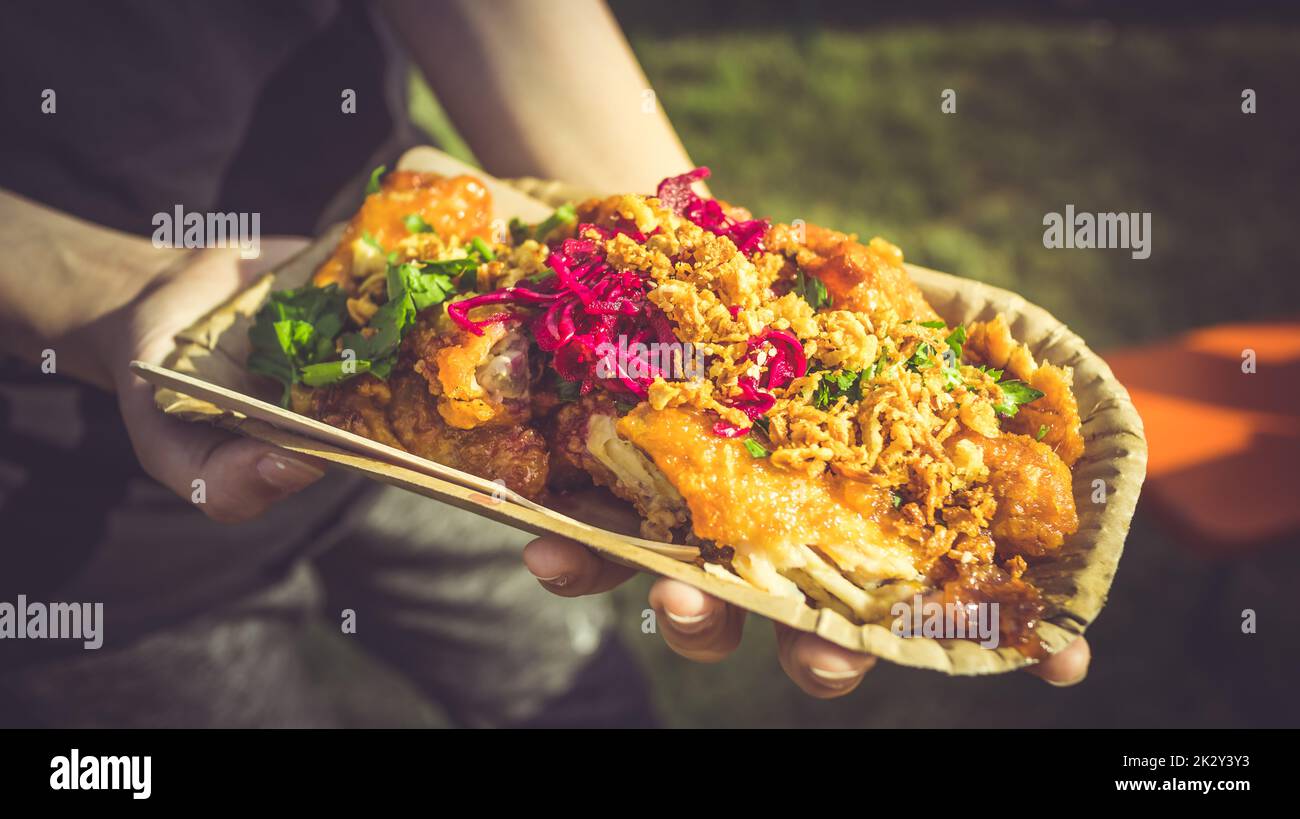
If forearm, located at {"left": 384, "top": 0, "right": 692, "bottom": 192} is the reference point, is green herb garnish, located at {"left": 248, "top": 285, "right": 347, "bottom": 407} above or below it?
below

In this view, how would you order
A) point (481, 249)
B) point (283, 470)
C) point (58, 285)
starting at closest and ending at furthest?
point (283, 470) < point (481, 249) < point (58, 285)

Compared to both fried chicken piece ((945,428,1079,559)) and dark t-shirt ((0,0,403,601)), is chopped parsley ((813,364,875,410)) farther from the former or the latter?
dark t-shirt ((0,0,403,601))

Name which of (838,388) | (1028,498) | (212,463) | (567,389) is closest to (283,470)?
(212,463)

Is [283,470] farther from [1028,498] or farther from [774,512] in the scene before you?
[1028,498]

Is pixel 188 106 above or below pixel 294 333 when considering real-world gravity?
above

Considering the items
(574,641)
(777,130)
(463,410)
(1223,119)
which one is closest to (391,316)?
(463,410)

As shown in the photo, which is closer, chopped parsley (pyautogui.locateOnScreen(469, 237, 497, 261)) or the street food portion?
the street food portion

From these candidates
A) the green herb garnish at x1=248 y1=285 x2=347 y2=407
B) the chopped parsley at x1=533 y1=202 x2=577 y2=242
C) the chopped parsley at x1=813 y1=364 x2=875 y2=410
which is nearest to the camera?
the chopped parsley at x1=813 y1=364 x2=875 y2=410
